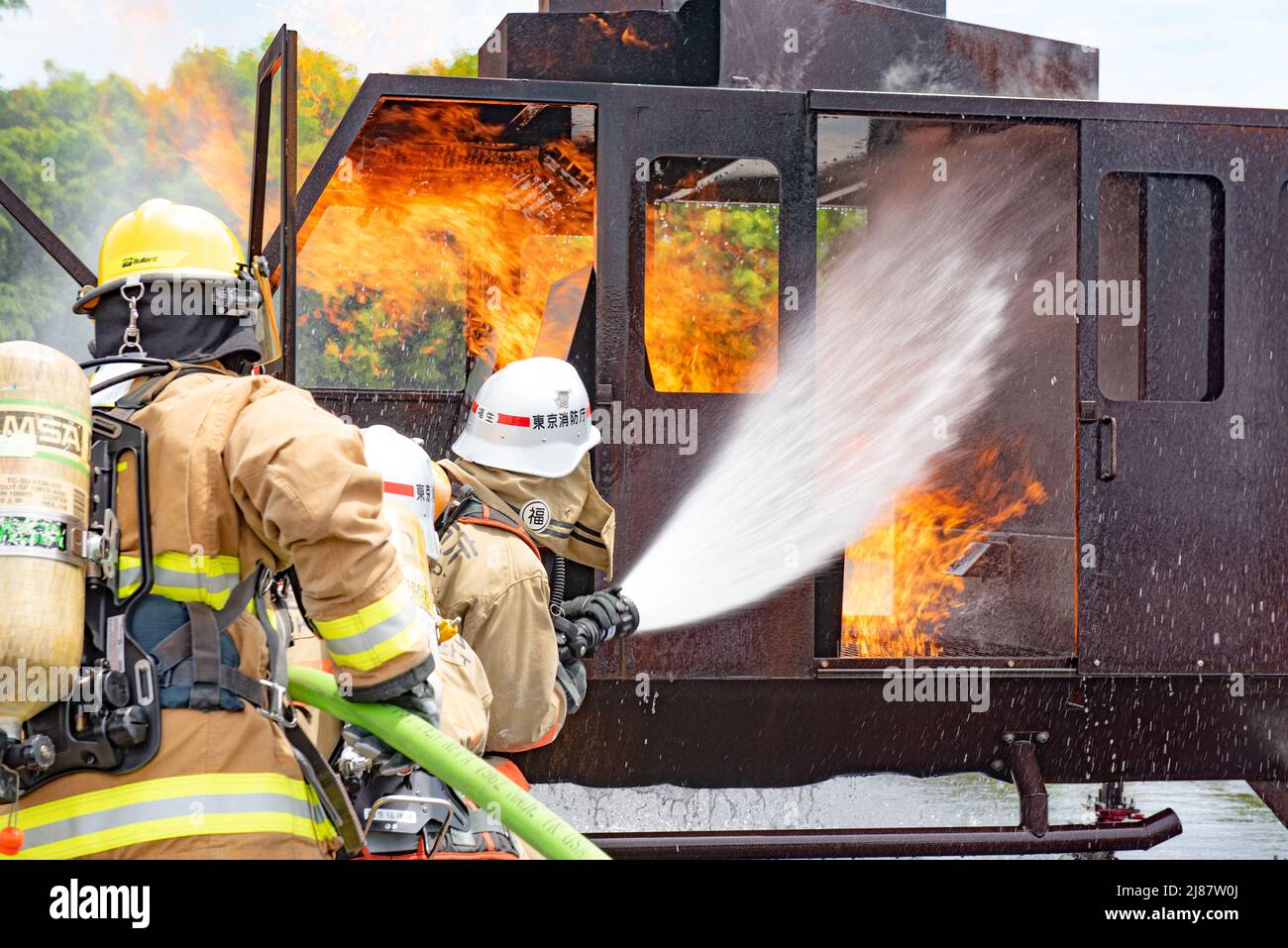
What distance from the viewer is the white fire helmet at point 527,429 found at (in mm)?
3746

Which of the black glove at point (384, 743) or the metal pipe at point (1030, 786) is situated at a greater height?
the black glove at point (384, 743)

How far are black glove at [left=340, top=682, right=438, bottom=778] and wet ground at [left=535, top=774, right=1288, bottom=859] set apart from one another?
323 centimetres

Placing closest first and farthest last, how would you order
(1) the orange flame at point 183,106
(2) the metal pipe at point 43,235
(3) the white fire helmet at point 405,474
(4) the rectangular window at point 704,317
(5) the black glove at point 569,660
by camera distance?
(3) the white fire helmet at point 405,474, (5) the black glove at point 569,660, (2) the metal pipe at point 43,235, (4) the rectangular window at point 704,317, (1) the orange flame at point 183,106

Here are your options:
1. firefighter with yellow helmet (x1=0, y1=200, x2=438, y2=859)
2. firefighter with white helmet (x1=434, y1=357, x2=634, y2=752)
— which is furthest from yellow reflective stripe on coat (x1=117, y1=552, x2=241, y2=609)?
firefighter with white helmet (x1=434, y1=357, x2=634, y2=752)

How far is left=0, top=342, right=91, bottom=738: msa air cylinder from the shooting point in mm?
2059

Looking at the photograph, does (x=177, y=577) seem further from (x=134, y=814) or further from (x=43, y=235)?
(x=43, y=235)

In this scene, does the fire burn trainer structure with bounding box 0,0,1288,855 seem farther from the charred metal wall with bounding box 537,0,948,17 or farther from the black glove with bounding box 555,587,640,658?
the black glove with bounding box 555,587,640,658

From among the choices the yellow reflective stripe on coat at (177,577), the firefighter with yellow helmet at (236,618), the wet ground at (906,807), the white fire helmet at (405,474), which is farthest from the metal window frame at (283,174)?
the wet ground at (906,807)

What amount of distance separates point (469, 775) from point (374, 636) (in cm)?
31

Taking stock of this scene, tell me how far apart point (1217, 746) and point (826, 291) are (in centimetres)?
292

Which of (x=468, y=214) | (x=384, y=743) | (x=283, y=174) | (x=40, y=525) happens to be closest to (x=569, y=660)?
(x=384, y=743)

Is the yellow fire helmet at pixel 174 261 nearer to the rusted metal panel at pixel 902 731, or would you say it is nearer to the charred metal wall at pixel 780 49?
the rusted metal panel at pixel 902 731

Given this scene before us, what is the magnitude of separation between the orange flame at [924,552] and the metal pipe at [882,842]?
1.07 meters
